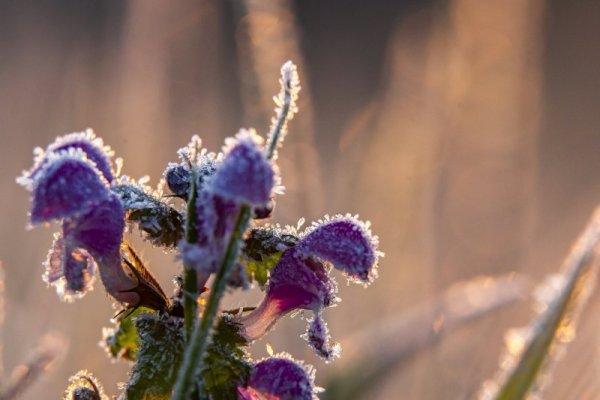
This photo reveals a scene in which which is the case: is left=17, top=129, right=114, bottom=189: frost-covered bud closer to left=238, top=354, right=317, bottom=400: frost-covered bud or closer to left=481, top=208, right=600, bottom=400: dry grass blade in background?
left=238, top=354, right=317, bottom=400: frost-covered bud

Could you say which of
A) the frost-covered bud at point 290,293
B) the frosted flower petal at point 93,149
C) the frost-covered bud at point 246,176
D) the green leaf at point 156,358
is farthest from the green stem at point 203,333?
the frosted flower petal at point 93,149

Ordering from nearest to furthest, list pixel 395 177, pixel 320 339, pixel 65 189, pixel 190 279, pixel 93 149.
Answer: pixel 190 279, pixel 65 189, pixel 320 339, pixel 93 149, pixel 395 177

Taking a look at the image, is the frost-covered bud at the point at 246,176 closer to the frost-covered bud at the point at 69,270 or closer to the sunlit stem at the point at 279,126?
the sunlit stem at the point at 279,126

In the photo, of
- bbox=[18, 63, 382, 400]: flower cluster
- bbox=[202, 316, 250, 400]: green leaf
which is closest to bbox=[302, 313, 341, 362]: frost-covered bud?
bbox=[18, 63, 382, 400]: flower cluster

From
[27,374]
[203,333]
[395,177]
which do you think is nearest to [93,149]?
[27,374]

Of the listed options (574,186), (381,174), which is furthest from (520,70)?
(574,186)

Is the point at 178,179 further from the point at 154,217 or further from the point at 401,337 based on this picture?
the point at 401,337

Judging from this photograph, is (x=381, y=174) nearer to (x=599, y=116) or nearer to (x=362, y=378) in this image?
(x=362, y=378)
